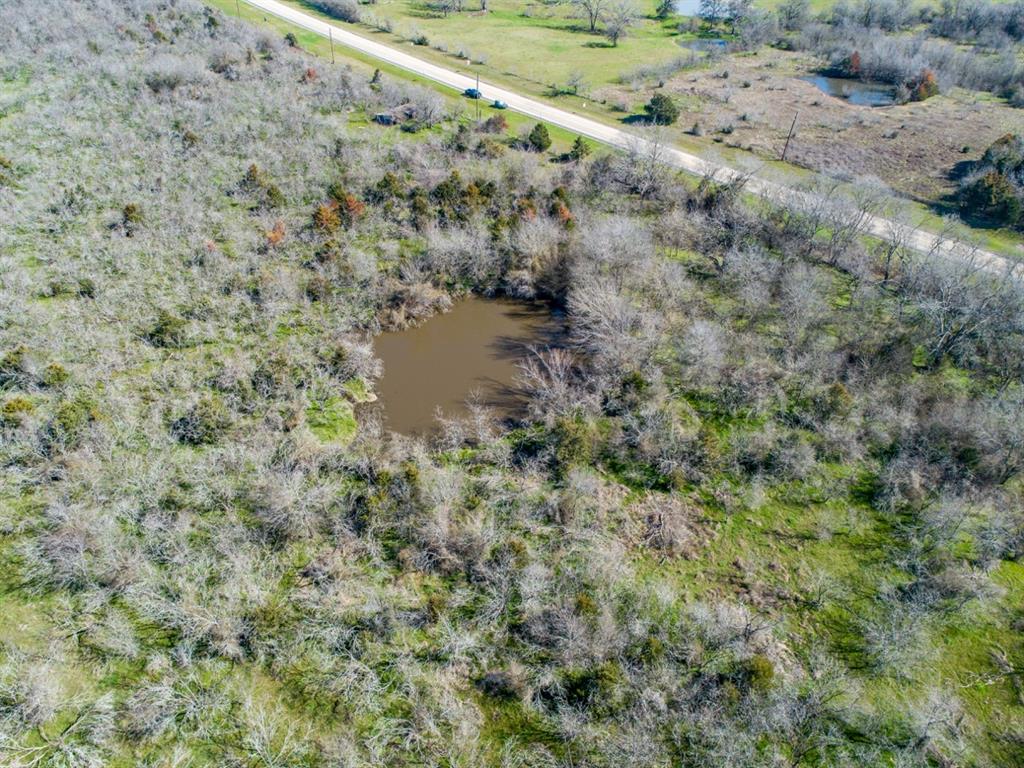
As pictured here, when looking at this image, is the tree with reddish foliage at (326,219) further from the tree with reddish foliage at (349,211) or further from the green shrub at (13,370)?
the green shrub at (13,370)

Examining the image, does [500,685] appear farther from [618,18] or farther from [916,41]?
[916,41]

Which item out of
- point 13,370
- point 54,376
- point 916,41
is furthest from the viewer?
point 916,41

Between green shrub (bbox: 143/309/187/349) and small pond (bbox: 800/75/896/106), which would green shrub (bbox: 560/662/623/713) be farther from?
small pond (bbox: 800/75/896/106)

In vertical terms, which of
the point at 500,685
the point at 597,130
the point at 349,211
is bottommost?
the point at 500,685

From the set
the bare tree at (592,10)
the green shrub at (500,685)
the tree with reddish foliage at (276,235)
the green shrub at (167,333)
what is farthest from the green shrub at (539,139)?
the bare tree at (592,10)

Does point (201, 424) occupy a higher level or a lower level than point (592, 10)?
lower

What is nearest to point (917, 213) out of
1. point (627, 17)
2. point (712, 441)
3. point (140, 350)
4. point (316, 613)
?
point (712, 441)

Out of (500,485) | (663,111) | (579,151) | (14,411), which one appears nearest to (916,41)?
(663,111)

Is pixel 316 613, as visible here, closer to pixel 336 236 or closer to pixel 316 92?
pixel 336 236
